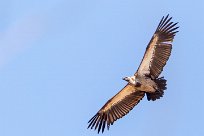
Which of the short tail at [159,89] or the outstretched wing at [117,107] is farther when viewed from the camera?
the outstretched wing at [117,107]

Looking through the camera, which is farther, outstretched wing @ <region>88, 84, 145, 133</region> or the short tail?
outstretched wing @ <region>88, 84, 145, 133</region>

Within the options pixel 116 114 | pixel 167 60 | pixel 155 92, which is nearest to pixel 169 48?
pixel 167 60

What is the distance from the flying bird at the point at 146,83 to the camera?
1004 inches

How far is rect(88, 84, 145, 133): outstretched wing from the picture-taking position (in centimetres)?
2667

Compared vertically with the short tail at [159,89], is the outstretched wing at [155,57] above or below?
above

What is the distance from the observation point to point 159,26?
88.7 feet

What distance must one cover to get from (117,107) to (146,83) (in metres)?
2.28

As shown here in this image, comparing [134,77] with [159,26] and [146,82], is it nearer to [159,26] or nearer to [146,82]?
[146,82]

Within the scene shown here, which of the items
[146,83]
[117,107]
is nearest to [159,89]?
[146,83]

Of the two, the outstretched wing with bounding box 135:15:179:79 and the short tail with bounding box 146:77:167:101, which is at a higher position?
the outstretched wing with bounding box 135:15:179:79

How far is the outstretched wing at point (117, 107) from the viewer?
26.7 m

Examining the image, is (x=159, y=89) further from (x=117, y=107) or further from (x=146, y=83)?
(x=117, y=107)

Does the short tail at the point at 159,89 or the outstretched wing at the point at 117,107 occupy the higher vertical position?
the outstretched wing at the point at 117,107

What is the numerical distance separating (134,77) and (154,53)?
4.94ft
